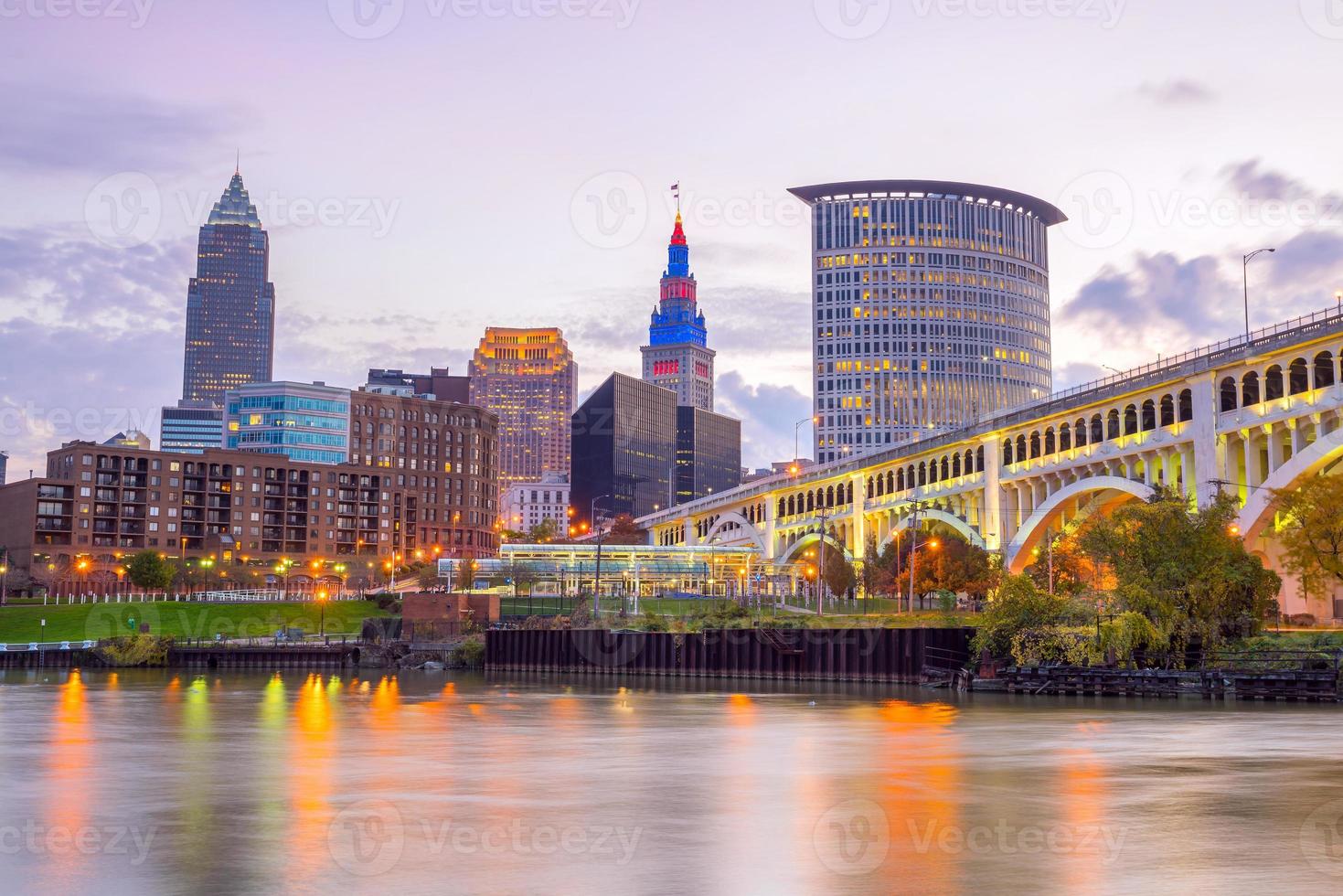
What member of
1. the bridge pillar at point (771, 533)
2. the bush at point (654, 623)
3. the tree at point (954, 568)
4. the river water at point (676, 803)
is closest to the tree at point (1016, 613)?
the river water at point (676, 803)

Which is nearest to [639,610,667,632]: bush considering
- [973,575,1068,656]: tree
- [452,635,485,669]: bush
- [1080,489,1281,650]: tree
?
[452,635,485,669]: bush

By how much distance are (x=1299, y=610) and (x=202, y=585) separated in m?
153

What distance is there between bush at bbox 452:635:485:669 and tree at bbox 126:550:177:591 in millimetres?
77733

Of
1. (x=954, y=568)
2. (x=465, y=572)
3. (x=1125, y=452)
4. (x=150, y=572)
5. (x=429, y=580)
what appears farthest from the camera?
(x=150, y=572)

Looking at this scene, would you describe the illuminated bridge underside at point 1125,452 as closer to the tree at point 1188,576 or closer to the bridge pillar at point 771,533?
the tree at point 1188,576

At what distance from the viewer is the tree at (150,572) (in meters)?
176

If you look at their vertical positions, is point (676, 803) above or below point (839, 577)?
below

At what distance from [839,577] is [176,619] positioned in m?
73.5

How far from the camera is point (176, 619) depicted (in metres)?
149

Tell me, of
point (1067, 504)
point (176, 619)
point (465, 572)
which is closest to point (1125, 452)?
point (1067, 504)

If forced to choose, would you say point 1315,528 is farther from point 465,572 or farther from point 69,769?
point 465,572

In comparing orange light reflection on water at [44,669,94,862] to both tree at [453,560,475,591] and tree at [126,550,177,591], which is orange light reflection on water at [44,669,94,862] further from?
tree at [126,550,177,591]

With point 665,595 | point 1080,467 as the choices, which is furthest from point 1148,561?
point 665,595

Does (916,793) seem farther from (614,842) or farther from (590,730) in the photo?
(590,730)
